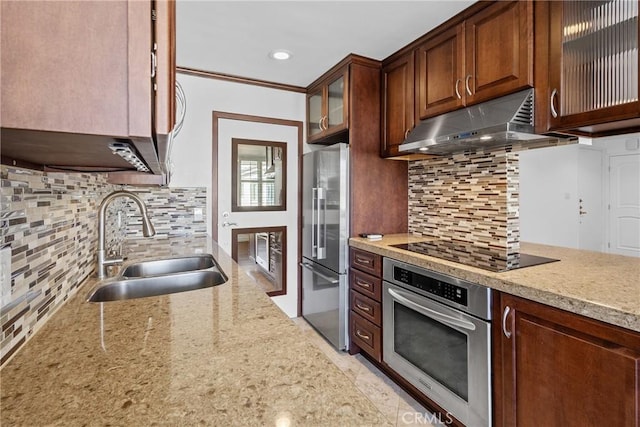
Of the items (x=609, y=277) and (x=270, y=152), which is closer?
(x=609, y=277)

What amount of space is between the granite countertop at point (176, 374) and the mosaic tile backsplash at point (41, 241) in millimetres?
59

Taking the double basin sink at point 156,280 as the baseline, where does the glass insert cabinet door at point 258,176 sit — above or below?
above

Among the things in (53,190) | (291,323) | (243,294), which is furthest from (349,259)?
(53,190)

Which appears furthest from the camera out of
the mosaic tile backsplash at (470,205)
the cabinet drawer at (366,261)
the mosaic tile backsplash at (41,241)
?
the cabinet drawer at (366,261)

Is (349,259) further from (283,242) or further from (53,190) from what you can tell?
(53,190)

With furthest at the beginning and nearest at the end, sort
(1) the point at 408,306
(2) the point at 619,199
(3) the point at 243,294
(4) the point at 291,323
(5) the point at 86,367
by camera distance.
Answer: (2) the point at 619,199
(1) the point at 408,306
(3) the point at 243,294
(4) the point at 291,323
(5) the point at 86,367

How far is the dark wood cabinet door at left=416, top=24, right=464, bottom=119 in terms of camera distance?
1963mm

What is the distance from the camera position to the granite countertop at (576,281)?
1054 millimetres

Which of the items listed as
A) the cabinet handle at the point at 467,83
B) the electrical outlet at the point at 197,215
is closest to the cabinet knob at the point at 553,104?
the cabinet handle at the point at 467,83

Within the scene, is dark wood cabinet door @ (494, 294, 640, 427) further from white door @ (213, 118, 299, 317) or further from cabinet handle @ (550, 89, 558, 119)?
white door @ (213, 118, 299, 317)

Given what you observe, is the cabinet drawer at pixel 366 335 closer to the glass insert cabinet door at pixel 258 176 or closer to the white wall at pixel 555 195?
the glass insert cabinet door at pixel 258 176

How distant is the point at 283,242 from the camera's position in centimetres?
319

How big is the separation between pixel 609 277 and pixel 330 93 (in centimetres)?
235

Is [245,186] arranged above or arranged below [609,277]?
above
